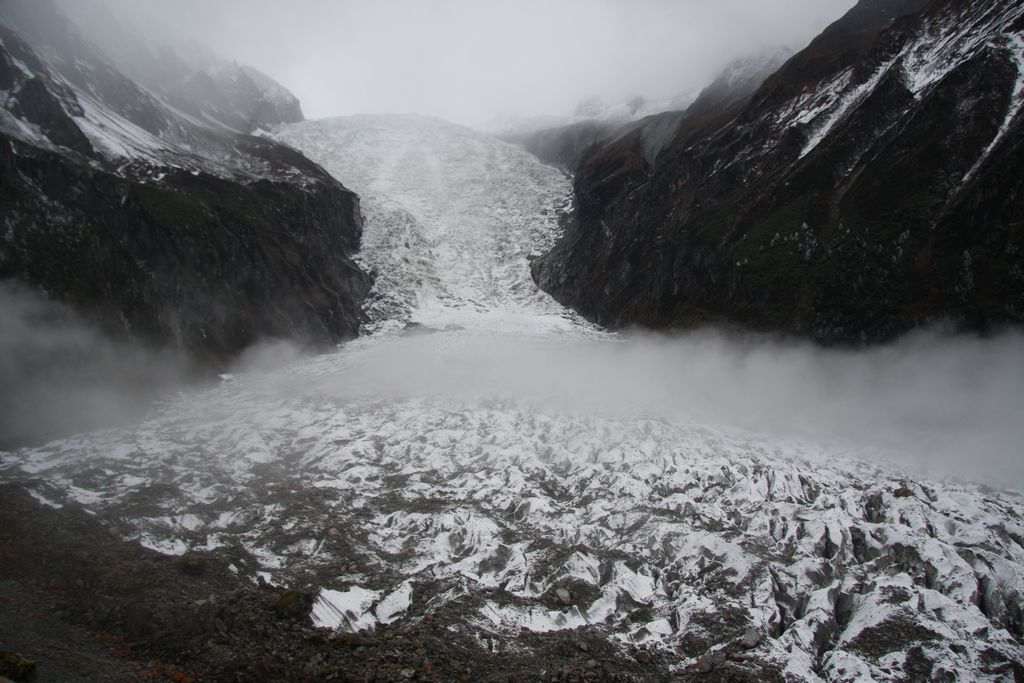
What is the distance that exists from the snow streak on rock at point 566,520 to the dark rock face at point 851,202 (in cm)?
1219

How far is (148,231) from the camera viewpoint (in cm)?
3030

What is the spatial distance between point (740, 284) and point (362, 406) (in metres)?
25.3

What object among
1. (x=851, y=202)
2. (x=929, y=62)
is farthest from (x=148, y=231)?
(x=929, y=62)

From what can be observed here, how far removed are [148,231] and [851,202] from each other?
40.9 meters

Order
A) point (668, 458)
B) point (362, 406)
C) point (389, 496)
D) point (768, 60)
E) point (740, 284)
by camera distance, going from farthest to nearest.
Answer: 1. point (768, 60)
2. point (740, 284)
3. point (362, 406)
4. point (668, 458)
5. point (389, 496)

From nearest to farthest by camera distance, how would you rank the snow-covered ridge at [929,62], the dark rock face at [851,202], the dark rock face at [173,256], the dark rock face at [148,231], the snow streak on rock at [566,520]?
the snow streak on rock at [566,520]
the dark rock face at [173,256]
the dark rock face at [148,231]
the dark rock face at [851,202]
the snow-covered ridge at [929,62]

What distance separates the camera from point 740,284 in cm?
3631

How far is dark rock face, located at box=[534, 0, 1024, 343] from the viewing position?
1057 inches

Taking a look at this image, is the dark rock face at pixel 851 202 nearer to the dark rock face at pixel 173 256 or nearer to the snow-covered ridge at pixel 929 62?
the snow-covered ridge at pixel 929 62

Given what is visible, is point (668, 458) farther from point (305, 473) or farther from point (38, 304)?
point (38, 304)

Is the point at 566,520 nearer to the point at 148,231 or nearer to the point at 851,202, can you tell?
the point at 148,231

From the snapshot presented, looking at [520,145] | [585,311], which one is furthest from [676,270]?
[520,145]

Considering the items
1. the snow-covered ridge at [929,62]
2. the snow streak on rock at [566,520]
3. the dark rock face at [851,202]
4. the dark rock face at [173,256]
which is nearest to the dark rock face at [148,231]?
the dark rock face at [173,256]

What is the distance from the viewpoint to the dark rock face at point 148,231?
2531 centimetres
